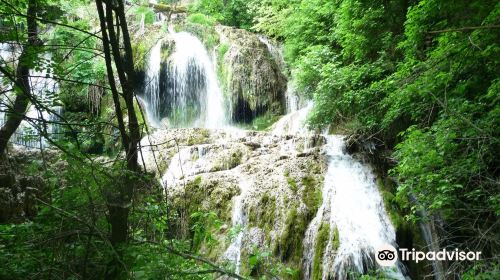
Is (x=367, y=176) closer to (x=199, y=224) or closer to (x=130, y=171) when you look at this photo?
(x=199, y=224)

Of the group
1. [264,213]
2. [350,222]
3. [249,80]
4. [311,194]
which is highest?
[249,80]

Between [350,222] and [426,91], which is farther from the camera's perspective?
[350,222]

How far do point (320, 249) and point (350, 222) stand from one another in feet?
2.62

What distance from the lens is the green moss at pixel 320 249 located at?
4996mm

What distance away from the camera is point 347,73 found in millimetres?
7758

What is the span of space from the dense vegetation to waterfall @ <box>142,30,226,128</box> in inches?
55.9

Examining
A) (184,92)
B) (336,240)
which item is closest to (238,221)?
(336,240)

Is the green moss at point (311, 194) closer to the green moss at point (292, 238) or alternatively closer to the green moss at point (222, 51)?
the green moss at point (292, 238)

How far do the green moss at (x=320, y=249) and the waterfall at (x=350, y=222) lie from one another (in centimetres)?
5

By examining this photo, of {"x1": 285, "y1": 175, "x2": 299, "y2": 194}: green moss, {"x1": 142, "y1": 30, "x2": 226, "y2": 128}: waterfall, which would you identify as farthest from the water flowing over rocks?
{"x1": 285, "y1": 175, "x2": 299, "y2": 194}: green moss

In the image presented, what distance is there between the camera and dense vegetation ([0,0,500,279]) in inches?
68.4

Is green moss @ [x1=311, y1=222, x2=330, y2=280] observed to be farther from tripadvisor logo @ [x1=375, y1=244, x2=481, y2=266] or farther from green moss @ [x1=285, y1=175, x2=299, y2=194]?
green moss @ [x1=285, y1=175, x2=299, y2=194]

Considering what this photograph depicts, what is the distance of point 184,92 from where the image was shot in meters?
13.1

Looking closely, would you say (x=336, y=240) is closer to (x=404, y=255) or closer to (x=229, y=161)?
(x=404, y=255)
